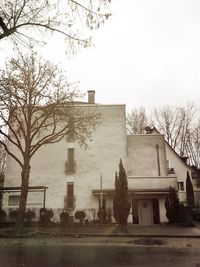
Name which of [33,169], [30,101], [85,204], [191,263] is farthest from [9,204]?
[191,263]

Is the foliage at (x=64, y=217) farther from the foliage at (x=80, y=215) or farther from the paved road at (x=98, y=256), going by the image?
the paved road at (x=98, y=256)

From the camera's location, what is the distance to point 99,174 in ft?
93.5

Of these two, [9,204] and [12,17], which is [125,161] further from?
[12,17]

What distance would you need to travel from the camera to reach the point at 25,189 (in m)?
20.0

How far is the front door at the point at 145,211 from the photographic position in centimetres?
2752

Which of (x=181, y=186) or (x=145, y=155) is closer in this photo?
(x=145, y=155)

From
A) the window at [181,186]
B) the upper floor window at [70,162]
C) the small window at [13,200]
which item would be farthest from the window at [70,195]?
the window at [181,186]

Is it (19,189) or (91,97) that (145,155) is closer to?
(91,97)

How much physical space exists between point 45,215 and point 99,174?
6.49 metres

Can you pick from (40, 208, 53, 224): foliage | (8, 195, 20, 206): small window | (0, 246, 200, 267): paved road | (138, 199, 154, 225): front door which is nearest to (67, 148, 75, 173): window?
(40, 208, 53, 224): foliage

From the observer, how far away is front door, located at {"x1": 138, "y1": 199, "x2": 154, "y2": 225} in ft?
90.3

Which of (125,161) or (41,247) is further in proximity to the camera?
(125,161)

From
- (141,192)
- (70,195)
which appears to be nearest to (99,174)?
(70,195)

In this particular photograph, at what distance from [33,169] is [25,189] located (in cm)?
919
